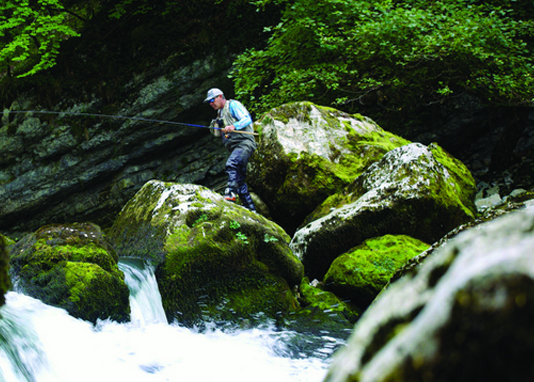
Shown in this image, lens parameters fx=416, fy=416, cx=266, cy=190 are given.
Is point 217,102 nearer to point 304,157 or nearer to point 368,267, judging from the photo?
point 304,157

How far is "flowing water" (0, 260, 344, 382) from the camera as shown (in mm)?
3680

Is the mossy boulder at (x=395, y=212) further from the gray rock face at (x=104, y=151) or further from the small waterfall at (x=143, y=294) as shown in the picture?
the gray rock face at (x=104, y=151)

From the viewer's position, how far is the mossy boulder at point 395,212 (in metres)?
6.71

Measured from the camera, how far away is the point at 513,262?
85cm

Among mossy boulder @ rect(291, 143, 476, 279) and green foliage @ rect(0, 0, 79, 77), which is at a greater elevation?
green foliage @ rect(0, 0, 79, 77)

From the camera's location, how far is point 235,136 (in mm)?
8398

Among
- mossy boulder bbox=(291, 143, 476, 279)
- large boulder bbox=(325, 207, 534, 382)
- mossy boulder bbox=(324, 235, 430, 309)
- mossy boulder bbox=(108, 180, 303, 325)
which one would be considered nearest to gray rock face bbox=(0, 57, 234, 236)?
mossy boulder bbox=(291, 143, 476, 279)

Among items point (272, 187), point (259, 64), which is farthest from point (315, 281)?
point (259, 64)

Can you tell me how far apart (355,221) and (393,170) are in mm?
1152

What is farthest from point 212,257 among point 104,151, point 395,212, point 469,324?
point 104,151

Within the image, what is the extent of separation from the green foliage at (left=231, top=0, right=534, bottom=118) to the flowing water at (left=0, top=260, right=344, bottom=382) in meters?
6.83

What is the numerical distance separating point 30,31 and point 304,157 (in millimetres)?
11363

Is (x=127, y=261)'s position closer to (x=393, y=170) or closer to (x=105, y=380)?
(x=105, y=380)

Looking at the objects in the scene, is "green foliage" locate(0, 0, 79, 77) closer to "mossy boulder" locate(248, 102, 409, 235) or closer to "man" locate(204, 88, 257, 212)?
"man" locate(204, 88, 257, 212)
